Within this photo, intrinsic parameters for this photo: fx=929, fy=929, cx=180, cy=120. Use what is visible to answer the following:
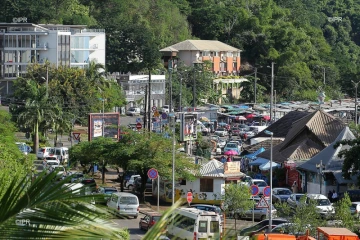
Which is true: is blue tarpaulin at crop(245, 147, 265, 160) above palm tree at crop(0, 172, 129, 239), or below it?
below

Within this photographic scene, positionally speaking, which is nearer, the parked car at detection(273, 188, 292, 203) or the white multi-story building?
the parked car at detection(273, 188, 292, 203)

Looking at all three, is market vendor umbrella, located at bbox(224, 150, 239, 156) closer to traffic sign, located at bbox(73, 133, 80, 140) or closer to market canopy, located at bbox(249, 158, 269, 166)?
traffic sign, located at bbox(73, 133, 80, 140)

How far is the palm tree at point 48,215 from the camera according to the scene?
12.2 ft

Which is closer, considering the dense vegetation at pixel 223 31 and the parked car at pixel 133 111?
the parked car at pixel 133 111

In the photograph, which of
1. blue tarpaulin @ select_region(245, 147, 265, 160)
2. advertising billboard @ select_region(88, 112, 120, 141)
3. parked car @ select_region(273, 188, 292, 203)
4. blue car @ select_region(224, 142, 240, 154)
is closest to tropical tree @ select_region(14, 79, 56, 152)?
advertising billboard @ select_region(88, 112, 120, 141)

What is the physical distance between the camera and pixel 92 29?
93562 millimetres

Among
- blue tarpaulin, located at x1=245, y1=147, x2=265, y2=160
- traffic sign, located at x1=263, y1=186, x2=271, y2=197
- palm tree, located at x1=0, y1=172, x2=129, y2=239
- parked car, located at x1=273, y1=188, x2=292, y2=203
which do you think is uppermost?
palm tree, located at x1=0, y1=172, x2=129, y2=239

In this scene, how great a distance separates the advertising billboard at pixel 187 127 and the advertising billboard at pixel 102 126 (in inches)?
138

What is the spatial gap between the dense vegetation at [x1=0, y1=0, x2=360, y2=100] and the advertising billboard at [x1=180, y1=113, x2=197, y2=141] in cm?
5019

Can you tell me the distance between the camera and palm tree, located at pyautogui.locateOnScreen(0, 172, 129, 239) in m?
3.73

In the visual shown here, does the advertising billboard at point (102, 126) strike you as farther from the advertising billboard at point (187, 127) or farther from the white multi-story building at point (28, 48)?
the white multi-story building at point (28, 48)

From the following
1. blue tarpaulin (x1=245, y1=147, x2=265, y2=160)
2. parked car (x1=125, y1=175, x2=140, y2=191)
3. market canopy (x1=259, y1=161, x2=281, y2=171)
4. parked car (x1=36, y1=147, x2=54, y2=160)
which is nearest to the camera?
parked car (x1=125, y1=175, x2=140, y2=191)

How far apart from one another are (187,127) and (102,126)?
4.71 metres

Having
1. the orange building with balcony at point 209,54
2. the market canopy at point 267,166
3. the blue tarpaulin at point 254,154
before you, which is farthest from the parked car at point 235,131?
the market canopy at point 267,166
